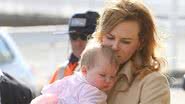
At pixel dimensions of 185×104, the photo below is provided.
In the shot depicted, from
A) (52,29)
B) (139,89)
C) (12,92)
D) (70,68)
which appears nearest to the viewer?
(139,89)

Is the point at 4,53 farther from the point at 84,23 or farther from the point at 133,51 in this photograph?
the point at 133,51

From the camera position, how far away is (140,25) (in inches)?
135

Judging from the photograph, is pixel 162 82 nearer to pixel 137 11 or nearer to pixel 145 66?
pixel 145 66

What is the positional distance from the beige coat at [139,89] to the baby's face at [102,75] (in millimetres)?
56

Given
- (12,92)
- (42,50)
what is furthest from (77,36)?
(42,50)

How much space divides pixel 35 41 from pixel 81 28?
923cm

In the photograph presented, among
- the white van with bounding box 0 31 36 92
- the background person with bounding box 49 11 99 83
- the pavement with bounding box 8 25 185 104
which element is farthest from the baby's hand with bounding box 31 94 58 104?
the pavement with bounding box 8 25 185 104

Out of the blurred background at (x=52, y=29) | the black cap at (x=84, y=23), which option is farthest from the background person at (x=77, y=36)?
the blurred background at (x=52, y=29)

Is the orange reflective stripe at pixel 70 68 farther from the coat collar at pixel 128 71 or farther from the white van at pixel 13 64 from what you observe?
the white van at pixel 13 64

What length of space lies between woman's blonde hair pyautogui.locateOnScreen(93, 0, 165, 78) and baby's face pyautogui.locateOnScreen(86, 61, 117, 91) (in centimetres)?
14

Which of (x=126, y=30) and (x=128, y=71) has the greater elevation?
(x=126, y=30)

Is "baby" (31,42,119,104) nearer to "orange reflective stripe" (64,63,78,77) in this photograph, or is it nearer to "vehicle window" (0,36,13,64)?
"orange reflective stripe" (64,63,78,77)

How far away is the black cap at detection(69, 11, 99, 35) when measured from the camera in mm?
5766

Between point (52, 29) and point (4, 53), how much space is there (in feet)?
17.5
